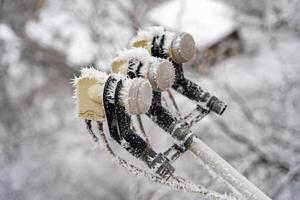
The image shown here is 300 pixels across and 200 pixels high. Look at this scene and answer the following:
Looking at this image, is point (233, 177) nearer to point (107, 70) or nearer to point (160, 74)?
point (160, 74)

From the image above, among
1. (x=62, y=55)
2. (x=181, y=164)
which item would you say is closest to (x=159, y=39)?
(x=181, y=164)

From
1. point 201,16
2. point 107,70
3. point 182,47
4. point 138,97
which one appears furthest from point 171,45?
point 201,16

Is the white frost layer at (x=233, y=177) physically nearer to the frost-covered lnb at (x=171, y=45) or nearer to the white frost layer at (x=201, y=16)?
the frost-covered lnb at (x=171, y=45)

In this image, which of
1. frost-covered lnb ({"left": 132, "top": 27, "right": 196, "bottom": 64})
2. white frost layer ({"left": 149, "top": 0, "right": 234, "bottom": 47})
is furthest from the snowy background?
frost-covered lnb ({"left": 132, "top": 27, "right": 196, "bottom": 64})

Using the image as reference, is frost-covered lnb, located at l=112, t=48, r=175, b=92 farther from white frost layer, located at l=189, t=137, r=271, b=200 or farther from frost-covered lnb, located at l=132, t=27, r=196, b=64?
white frost layer, located at l=189, t=137, r=271, b=200

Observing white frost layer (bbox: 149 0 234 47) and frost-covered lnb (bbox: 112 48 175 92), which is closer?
frost-covered lnb (bbox: 112 48 175 92)
